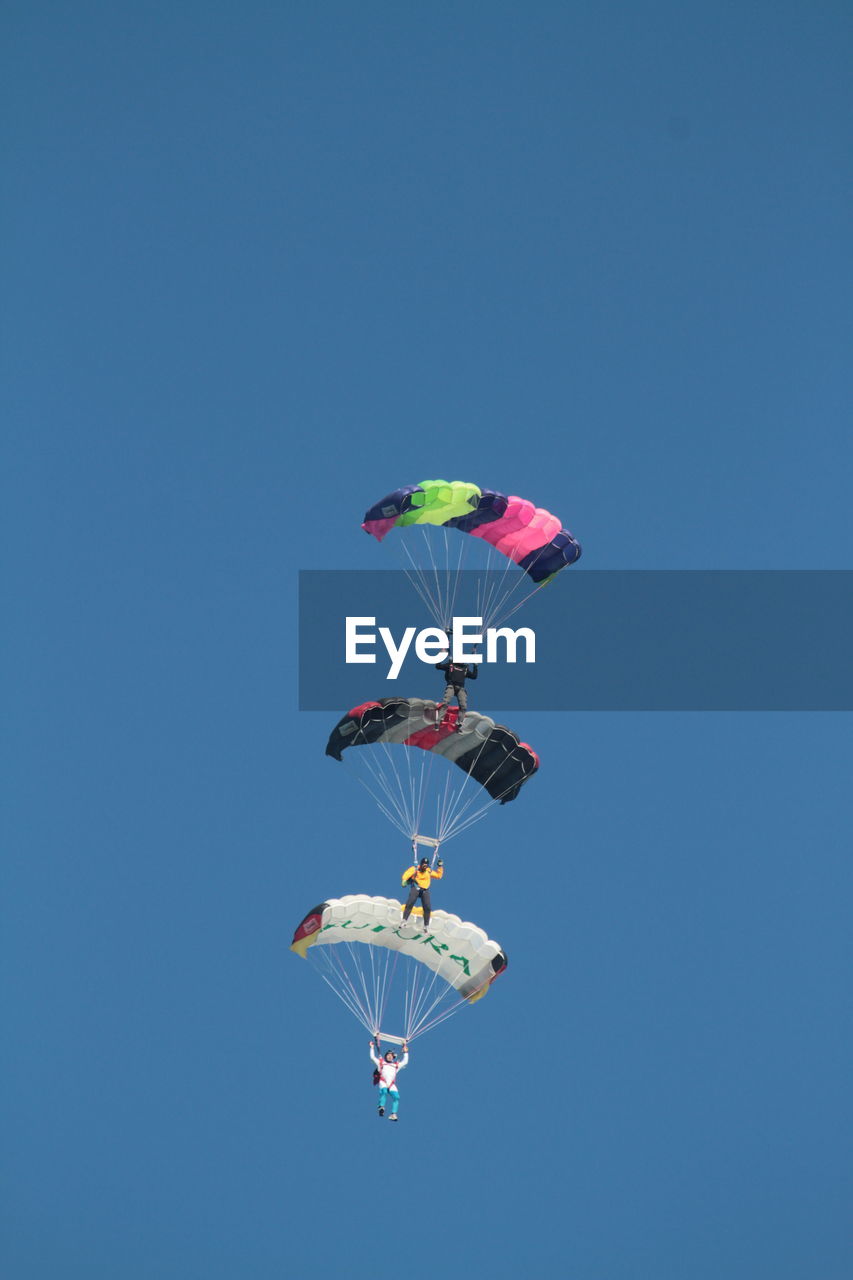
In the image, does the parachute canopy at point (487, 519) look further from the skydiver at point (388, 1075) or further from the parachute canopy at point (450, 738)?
the skydiver at point (388, 1075)

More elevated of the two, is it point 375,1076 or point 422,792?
point 422,792

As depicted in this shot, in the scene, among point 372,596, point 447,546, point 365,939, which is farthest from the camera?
point 372,596

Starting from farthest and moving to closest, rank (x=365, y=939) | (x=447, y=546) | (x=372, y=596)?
(x=372, y=596), (x=447, y=546), (x=365, y=939)

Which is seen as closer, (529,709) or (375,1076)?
(375,1076)

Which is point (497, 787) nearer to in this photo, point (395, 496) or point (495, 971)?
point (495, 971)

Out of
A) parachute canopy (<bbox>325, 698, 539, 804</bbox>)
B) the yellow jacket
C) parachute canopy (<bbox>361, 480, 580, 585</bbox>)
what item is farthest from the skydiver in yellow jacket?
parachute canopy (<bbox>361, 480, 580, 585</bbox>)

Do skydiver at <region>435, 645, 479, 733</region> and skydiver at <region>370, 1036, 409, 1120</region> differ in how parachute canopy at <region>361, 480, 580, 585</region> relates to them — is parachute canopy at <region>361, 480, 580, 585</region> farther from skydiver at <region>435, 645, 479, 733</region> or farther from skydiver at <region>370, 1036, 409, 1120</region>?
skydiver at <region>370, 1036, 409, 1120</region>

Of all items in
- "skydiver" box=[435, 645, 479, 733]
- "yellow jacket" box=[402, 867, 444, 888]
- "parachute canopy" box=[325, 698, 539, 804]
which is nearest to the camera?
"parachute canopy" box=[325, 698, 539, 804]

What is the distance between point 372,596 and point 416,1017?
21.3 feet

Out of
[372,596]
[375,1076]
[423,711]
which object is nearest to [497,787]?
[423,711]

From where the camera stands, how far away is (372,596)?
21.5 meters

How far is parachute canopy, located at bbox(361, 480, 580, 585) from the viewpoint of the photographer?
51.6 ft

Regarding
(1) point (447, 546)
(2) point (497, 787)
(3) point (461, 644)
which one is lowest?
(2) point (497, 787)

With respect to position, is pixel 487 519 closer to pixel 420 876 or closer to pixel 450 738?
pixel 450 738
